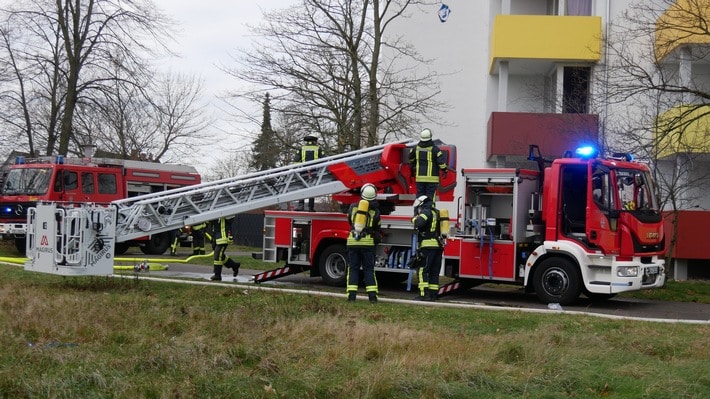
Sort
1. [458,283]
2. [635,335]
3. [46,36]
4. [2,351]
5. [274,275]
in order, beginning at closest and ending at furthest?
[2,351] < [635,335] < [458,283] < [274,275] < [46,36]

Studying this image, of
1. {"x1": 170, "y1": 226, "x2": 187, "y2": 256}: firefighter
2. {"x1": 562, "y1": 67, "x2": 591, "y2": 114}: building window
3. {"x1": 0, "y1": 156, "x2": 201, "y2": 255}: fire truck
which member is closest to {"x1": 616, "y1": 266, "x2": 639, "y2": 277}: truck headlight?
{"x1": 562, "y1": 67, "x2": 591, "y2": 114}: building window

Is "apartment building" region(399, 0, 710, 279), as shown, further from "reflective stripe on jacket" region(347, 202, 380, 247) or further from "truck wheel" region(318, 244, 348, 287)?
"reflective stripe on jacket" region(347, 202, 380, 247)

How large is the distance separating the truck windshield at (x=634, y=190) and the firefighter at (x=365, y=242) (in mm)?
4119

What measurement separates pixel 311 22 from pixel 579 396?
1721cm

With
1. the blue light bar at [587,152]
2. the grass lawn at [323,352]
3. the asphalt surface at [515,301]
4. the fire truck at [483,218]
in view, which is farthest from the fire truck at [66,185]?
the blue light bar at [587,152]

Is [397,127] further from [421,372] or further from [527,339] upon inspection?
[421,372]

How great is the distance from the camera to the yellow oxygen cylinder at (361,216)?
11.8 metres

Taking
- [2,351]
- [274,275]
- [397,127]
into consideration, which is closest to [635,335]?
[2,351]

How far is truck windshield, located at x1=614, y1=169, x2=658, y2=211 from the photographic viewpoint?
12.6 meters

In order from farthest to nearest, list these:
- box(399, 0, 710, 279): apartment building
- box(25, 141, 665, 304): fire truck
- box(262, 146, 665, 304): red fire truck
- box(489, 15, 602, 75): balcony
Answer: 1. box(489, 15, 602, 75): balcony
2. box(399, 0, 710, 279): apartment building
3. box(262, 146, 665, 304): red fire truck
4. box(25, 141, 665, 304): fire truck

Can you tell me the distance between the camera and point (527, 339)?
27.0 ft

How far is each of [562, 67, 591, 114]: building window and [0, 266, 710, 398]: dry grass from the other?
10.9m

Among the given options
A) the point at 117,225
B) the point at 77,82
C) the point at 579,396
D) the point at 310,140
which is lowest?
the point at 579,396

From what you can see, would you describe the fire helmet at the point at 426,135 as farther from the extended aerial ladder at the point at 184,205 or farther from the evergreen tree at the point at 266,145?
the evergreen tree at the point at 266,145
